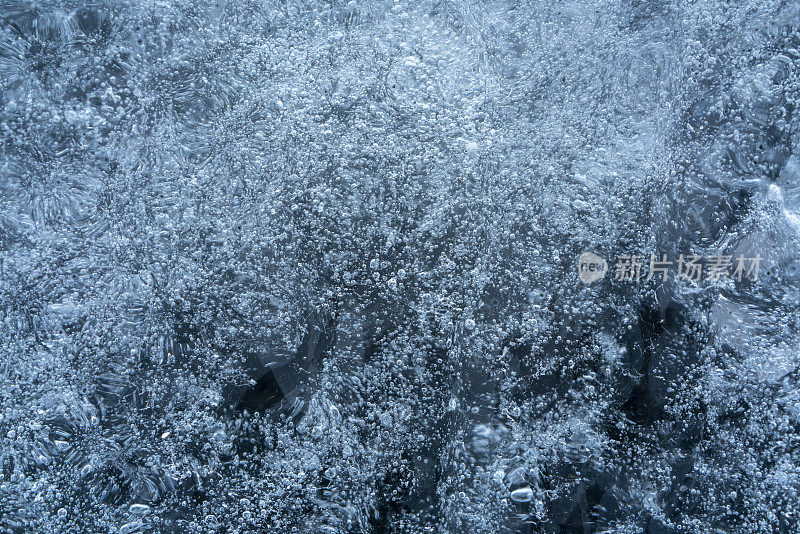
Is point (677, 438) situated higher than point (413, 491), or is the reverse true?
point (677, 438)

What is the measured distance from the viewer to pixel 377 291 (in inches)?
33.4

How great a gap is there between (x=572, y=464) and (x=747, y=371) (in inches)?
11.4

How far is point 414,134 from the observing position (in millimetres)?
863

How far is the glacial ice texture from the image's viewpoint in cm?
84

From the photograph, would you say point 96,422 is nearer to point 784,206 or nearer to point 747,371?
point 747,371

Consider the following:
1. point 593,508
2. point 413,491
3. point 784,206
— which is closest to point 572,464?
point 593,508

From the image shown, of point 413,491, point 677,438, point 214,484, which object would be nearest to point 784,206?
point 677,438

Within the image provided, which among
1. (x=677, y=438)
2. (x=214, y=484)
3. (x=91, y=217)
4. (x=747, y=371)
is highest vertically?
(x=91, y=217)

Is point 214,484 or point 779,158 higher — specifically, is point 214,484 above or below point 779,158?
below

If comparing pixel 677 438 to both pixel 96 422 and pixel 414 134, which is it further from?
pixel 96 422

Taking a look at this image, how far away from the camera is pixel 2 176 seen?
85 centimetres

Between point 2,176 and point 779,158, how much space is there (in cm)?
114

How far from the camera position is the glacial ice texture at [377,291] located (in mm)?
840

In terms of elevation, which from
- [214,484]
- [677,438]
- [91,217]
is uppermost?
[91,217]
